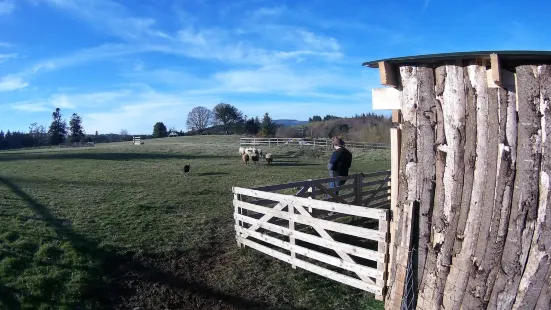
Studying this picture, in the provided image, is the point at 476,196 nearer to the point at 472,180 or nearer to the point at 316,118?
the point at 472,180

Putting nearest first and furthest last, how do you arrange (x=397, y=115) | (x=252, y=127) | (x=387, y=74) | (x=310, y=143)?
1. (x=387, y=74)
2. (x=397, y=115)
3. (x=310, y=143)
4. (x=252, y=127)

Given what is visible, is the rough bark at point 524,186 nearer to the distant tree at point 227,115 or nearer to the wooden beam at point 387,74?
the wooden beam at point 387,74

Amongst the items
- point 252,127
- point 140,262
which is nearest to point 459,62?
point 140,262

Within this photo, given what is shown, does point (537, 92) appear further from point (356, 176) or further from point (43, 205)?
point (43, 205)

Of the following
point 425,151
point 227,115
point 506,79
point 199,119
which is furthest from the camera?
point 199,119

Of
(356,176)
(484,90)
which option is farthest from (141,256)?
(484,90)

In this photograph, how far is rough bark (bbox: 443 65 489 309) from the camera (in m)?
3.24

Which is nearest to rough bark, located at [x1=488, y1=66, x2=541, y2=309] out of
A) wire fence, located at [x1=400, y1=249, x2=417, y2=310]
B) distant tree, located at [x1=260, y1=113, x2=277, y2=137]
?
wire fence, located at [x1=400, y1=249, x2=417, y2=310]

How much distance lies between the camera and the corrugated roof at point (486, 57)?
2951 millimetres

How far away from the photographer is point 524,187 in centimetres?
303

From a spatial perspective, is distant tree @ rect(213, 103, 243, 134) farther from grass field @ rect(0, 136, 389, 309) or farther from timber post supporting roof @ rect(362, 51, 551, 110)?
timber post supporting roof @ rect(362, 51, 551, 110)

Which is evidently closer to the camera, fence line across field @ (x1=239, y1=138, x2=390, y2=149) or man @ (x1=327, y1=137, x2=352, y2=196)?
man @ (x1=327, y1=137, x2=352, y2=196)

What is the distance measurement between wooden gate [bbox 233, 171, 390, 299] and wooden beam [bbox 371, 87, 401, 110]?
5.20 feet

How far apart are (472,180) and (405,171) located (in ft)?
Result: 2.12
